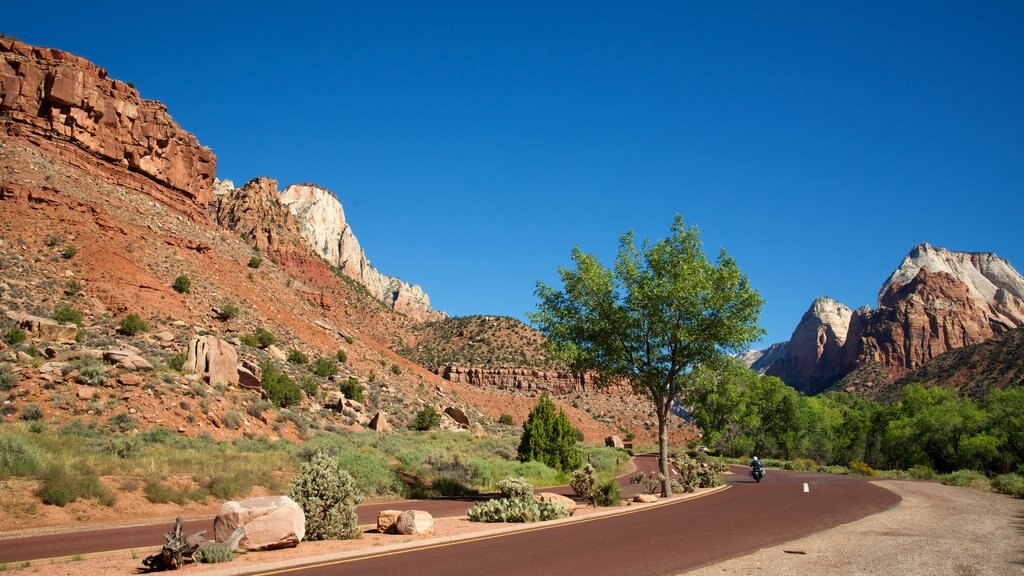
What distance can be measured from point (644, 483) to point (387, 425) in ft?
70.0

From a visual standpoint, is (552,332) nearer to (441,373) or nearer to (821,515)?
(821,515)

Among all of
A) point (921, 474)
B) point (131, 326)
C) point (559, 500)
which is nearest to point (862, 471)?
point (921, 474)

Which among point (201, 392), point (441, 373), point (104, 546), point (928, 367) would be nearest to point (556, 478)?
point (201, 392)

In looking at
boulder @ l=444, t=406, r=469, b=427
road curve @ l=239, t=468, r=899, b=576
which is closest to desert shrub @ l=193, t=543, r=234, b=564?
road curve @ l=239, t=468, r=899, b=576

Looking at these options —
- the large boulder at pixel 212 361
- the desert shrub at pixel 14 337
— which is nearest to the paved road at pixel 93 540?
the large boulder at pixel 212 361

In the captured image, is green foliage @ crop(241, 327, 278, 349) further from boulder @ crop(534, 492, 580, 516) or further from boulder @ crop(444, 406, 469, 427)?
boulder @ crop(534, 492, 580, 516)

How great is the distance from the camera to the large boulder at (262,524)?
10.8 metres

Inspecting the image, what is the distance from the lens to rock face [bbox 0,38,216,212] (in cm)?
5006

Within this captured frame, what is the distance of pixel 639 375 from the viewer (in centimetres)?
2306

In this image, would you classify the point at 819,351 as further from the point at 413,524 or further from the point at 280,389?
the point at 413,524

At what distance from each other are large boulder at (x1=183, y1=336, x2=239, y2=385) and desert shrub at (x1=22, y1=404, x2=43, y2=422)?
884 centimetres

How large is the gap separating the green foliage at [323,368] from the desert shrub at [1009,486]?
136 feet

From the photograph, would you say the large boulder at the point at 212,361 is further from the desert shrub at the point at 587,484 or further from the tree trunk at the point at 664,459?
the tree trunk at the point at 664,459

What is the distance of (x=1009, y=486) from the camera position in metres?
23.3
